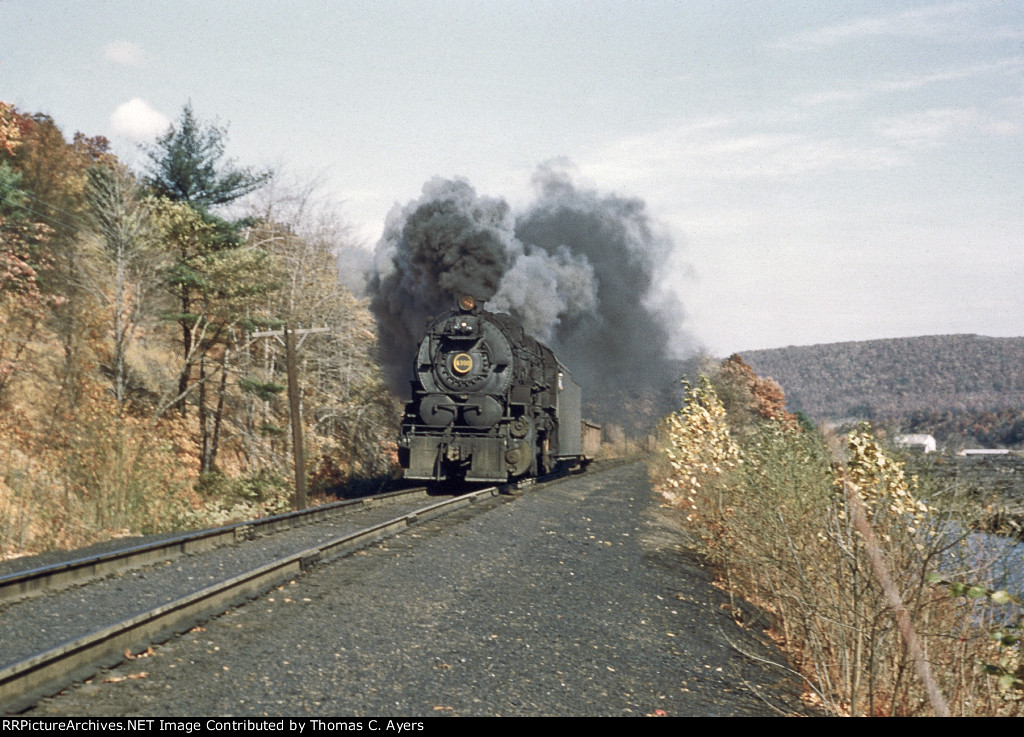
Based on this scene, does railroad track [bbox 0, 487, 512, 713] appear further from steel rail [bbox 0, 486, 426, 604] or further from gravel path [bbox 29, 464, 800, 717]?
gravel path [bbox 29, 464, 800, 717]

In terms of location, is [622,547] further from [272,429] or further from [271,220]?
[271,220]

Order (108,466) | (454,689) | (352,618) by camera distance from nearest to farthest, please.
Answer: (454,689) < (352,618) < (108,466)

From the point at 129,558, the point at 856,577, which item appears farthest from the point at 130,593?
the point at 856,577

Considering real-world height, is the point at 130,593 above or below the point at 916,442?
below

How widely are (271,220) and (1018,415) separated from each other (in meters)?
60.8

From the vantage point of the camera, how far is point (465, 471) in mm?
18219

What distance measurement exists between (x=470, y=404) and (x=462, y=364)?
88 centimetres

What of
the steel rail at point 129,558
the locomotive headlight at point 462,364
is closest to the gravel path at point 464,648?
the steel rail at point 129,558

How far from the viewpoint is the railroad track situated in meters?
4.76

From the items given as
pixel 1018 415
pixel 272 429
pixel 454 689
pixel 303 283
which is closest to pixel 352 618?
pixel 454 689

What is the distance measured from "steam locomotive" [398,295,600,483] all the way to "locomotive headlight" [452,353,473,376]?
0.01 m

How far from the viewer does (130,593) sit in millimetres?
7359

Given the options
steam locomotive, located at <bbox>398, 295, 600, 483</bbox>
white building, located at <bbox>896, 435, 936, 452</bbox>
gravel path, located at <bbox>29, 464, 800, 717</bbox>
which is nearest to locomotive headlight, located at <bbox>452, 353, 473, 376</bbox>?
steam locomotive, located at <bbox>398, 295, 600, 483</bbox>

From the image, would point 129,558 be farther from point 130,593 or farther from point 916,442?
point 916,442
